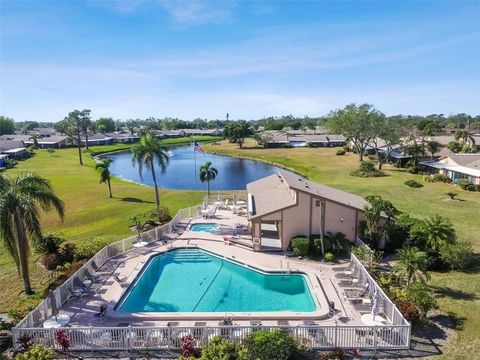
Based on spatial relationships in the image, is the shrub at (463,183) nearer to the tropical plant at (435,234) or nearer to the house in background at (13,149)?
the tropical plant at (435,234)

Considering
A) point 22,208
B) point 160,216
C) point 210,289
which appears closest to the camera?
point 22,208

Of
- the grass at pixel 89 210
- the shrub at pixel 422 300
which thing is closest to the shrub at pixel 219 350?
the shrub at pixel 422 300

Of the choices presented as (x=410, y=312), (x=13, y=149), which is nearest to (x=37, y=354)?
(x=410, y=312)

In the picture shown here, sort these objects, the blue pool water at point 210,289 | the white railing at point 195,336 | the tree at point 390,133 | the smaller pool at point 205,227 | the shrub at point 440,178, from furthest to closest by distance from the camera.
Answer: the tree at point 390,133, the shrub at point 440,178, the smaller pool at point 205,227, the blue pool water at point 210,289, the white railing at point 195,336

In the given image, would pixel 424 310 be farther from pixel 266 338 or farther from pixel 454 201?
pixel 454 201

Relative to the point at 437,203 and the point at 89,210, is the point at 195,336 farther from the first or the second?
the point at 437,203

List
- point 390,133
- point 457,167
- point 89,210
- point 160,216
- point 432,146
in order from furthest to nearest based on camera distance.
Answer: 1. point 390,133
2. point 432,146
3. point 457,167
4. point 89,210
5. point 160,216
